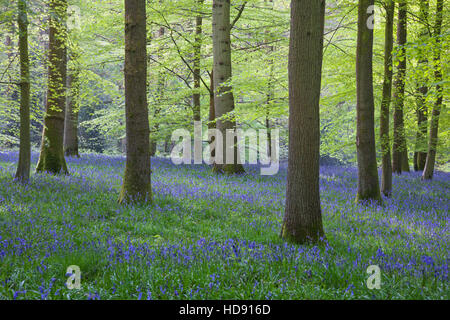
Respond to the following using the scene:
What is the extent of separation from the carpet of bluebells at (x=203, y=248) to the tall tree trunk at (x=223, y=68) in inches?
192

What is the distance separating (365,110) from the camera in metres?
8.77

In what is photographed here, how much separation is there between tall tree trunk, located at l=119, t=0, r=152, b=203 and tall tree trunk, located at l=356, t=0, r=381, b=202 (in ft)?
17.7

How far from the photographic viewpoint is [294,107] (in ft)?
16.2

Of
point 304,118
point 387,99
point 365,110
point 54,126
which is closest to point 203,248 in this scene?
point 304,118

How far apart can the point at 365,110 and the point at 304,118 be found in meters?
4.67

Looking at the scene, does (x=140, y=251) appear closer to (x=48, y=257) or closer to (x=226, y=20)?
(x=48, y=257)

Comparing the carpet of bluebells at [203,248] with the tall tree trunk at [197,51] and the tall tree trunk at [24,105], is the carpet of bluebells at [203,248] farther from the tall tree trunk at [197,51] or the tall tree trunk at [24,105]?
the tall tree trunk at [197,51]

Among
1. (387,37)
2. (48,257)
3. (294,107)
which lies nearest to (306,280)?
(294,107)

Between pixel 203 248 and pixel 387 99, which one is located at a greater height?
pixel 387 99

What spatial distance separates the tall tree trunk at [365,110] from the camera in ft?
28.0

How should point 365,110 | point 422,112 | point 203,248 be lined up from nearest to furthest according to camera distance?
point 203,248, point 365,110, point 422,112

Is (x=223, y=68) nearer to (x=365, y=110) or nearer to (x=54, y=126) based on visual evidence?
(x=365, y=110)

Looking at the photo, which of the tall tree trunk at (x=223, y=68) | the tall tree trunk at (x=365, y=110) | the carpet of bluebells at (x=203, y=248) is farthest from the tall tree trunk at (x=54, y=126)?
the tall tree trunk at (x=365, y=110)

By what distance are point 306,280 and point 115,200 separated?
5201mm
